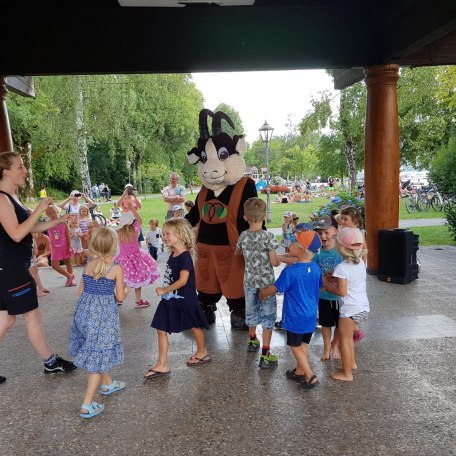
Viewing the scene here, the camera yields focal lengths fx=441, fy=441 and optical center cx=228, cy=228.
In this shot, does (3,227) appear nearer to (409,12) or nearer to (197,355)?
(197,355)

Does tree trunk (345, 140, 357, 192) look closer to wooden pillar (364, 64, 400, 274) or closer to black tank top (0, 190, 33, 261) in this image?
wooden pillar (364, 64, 400, 274)

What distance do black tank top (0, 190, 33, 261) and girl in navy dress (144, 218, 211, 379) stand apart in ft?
4.00

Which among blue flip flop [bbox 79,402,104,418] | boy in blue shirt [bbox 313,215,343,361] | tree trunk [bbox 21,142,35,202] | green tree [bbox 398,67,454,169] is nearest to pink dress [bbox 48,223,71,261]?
blue flip flop [bbox 79,402,104,418]

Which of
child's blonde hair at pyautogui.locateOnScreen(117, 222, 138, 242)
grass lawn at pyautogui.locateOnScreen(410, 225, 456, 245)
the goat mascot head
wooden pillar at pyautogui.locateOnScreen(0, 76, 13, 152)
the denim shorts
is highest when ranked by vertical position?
wooden pillar at pyautogui.locateOnScreen(0, 76, 13, 152)

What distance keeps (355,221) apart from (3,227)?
3.26 meters

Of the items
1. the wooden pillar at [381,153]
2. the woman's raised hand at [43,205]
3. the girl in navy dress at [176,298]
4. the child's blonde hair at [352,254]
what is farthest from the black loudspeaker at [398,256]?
the woman's raised hand at [43,205]

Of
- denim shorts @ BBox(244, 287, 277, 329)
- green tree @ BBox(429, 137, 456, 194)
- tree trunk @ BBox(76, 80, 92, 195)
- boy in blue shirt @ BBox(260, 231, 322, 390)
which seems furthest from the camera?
tree trunk @ BBox(76, 80, 92, 195)

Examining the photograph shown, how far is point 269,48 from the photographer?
7188 mm

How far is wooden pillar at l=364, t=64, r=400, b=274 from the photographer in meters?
7.25

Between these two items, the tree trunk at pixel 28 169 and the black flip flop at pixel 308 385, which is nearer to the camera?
the black flip flop at pixel 308 385

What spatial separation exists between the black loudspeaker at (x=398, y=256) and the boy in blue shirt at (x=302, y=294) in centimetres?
384

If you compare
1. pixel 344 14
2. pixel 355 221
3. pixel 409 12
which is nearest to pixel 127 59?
pixel 344 14

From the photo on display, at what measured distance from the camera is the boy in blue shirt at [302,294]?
3.57 meters

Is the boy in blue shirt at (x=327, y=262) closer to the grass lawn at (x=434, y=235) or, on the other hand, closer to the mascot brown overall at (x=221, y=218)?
the mascot brown overall at (x=221, y=218)
